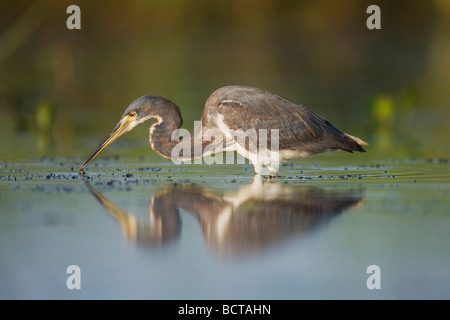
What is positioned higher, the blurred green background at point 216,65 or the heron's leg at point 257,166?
the blurred green background at point 216,65

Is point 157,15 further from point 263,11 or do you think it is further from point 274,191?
point 274,191

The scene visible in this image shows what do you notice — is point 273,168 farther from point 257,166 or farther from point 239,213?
point 239,213

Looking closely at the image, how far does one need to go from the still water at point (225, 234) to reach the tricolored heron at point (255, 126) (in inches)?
10.8

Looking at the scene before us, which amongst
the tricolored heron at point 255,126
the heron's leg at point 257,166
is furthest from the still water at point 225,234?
the tricolored heron at point 255,126

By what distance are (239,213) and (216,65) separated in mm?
A: 14776

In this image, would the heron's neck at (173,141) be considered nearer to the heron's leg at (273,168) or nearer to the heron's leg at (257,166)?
the heron's leg at (257,166)

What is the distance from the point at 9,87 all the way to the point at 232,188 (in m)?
9.59

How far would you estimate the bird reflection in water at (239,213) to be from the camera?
6.11m

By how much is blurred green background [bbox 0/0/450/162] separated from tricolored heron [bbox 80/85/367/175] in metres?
1.48

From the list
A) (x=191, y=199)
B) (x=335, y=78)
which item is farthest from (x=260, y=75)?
(x=191, y=199)

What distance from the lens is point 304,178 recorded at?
8781 millimetres

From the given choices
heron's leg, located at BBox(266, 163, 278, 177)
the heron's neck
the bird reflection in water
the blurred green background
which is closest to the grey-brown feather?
heron's leg, located at BBox(266, 163, 278, 177)

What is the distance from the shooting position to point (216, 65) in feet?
70.2

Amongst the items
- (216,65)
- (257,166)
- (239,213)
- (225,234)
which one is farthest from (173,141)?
(216,65)
